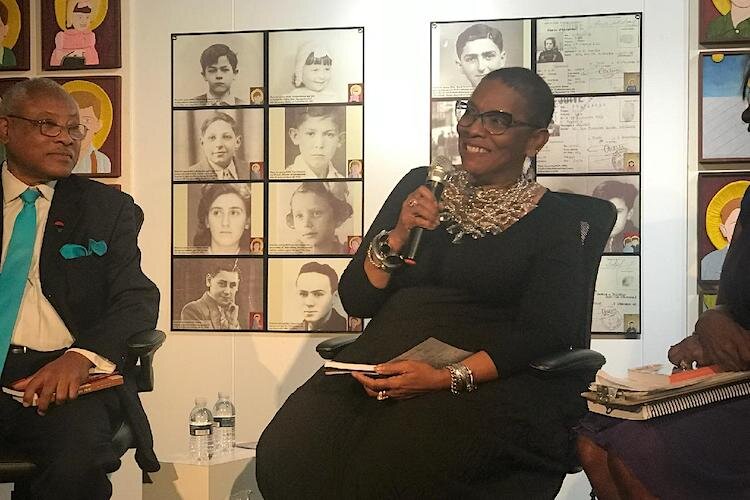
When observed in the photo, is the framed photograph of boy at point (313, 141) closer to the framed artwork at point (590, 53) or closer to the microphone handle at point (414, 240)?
the framed artwork at point (590, 53)

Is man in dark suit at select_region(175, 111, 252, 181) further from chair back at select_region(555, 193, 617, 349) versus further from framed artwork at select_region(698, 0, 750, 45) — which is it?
framed artwork at select_region(698, 0, 750, 45)

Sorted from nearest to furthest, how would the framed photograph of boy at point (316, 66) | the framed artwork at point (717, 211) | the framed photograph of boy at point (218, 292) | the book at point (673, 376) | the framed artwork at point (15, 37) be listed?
1. the book at point (673, 376)
2. the framed artwork at point (717, 211)
3. the framed photograph of boy at point (316, 66)
4. the framed photograph of boy at point (218, 292)
5. the framed artwork at point (15, 37)

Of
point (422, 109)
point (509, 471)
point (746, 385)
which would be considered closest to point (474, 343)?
point (509, 471)

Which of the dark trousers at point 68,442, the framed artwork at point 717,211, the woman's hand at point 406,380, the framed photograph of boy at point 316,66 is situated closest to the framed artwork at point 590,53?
the framed artwork at point 717,211

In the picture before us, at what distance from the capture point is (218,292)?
384cm

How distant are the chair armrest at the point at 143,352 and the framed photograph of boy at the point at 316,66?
124 cm

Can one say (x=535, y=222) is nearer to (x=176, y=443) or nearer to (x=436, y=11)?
(x=436, y=11)

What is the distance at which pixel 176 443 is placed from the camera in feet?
12.8

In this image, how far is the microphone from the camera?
268 centimetres

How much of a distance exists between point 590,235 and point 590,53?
103 centimetres

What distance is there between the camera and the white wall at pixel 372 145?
349cm

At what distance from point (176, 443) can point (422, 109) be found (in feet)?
5.52

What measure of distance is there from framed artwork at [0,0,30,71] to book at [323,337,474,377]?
2.19m

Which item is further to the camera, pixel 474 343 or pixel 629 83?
pixel 629 83
